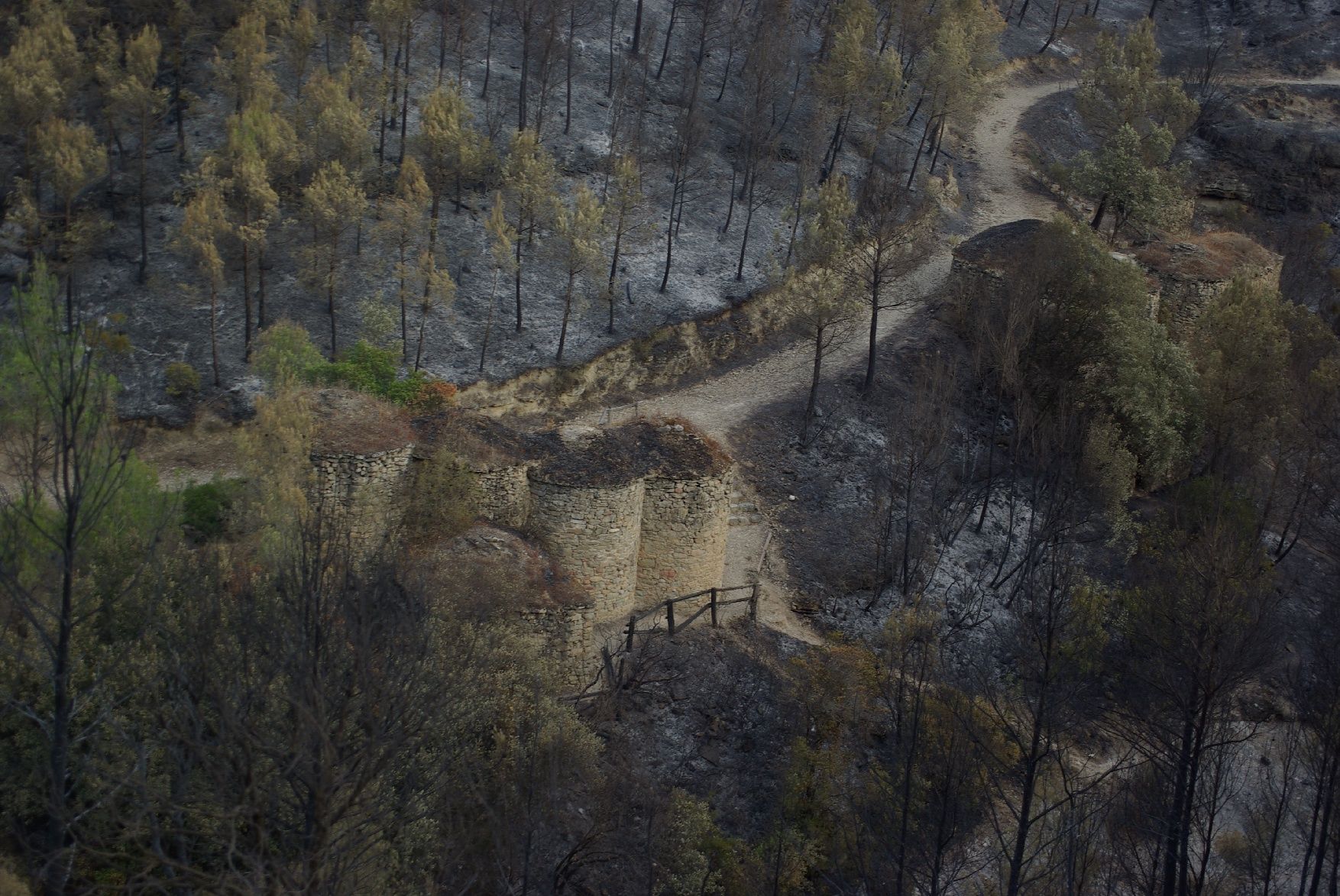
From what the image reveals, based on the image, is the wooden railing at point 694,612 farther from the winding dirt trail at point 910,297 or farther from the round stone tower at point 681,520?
the winding dirt trail at point 910,297

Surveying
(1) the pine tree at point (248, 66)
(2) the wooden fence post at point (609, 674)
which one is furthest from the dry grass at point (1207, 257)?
(1) the pine tree at point (248, 66)

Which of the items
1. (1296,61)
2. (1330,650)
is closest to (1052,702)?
(1330,650)

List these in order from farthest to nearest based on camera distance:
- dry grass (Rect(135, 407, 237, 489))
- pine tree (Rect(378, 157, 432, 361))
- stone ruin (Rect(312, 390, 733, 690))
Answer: pine tree (Rect(378, 157, 432, 361)), dry grass (Rect(135, 407, 237, 489)), stone ruin (Rect(312, 390, 733, 690))

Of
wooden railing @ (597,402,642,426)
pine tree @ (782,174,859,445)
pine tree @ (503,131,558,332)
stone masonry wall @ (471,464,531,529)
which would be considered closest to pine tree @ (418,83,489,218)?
pine tree @ (503,131,558,332)

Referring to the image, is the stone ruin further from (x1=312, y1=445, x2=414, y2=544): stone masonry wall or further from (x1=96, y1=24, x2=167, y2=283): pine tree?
(x1=96, y1=24, x2=167, y2=283): pine tree

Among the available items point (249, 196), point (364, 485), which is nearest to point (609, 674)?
point (364, 485)

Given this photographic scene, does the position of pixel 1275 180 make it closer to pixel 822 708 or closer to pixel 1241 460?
pixel 1241 460
